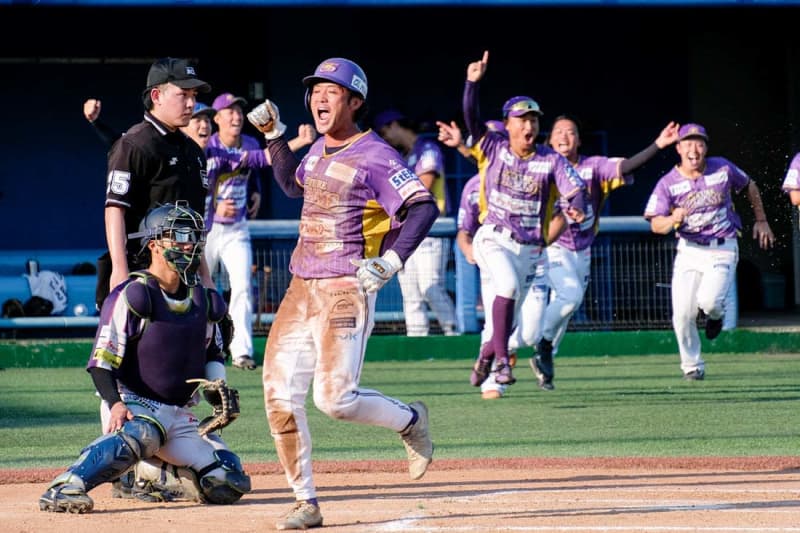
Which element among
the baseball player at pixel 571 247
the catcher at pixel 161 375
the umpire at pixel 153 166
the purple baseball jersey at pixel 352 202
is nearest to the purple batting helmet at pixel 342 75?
the purple baseball jersey at pixel 352 202

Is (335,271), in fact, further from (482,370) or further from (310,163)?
(482,370)

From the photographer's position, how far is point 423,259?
14812 millimetres

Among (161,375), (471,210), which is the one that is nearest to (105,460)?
(161,375)

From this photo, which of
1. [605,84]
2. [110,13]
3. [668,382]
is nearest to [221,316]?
[668,382]

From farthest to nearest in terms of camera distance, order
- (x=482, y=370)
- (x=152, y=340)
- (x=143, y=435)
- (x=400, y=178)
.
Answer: (x=482, y=370), (x=152, y=340), (x=143, y=435), (x=400, y=178)

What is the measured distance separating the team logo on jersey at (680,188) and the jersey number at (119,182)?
6.66 metres

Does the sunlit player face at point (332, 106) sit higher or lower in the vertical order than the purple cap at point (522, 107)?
lower

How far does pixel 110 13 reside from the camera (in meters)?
18.4

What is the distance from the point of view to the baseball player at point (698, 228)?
1241cm

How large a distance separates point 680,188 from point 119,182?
264 inches

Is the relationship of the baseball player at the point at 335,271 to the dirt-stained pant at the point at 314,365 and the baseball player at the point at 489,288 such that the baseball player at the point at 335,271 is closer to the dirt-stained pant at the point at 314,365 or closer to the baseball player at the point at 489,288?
the dirt-stained pant at the point at 314,365

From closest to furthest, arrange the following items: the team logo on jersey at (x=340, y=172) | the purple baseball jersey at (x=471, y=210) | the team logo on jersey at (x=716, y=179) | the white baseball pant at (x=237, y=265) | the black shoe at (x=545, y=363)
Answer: the team logo on jersey at (x=340, y=172)
the black shoe at (x=545, y=363)
the purple baseball jersey at (x=471, y=210)
the team logo on jersey at (x=716, y=179)
the white baseball pant at (x=237, y=265)

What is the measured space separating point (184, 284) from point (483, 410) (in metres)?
4.29

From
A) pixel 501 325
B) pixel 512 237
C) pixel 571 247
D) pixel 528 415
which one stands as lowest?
pixel 528 415
